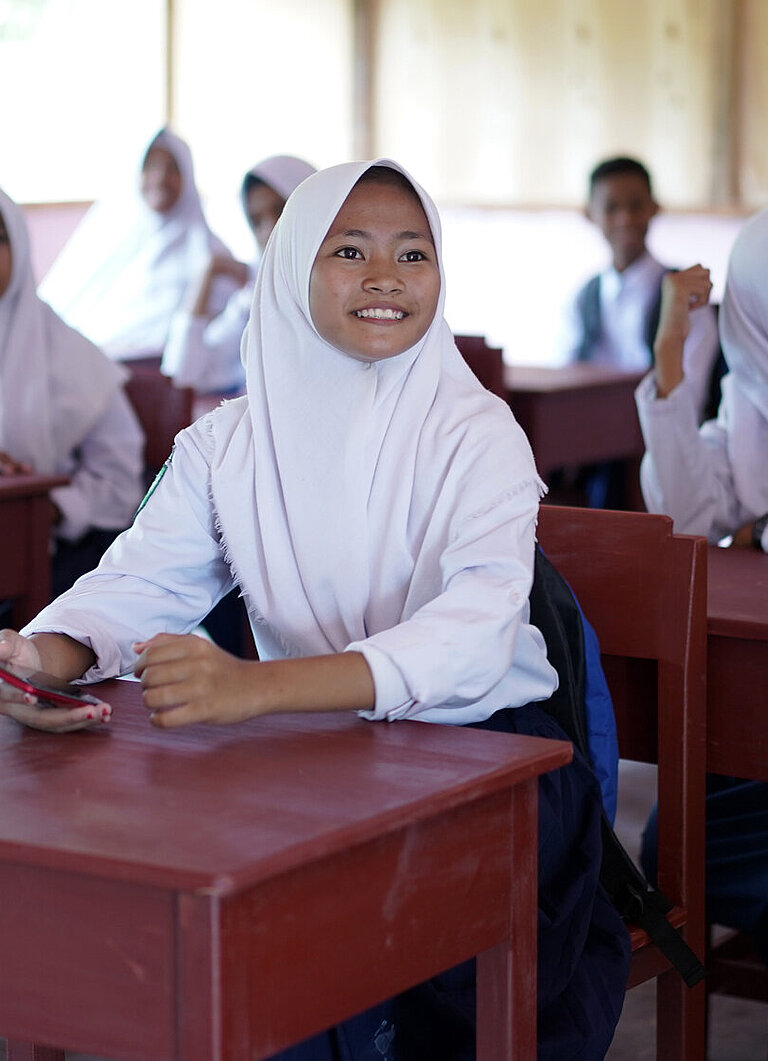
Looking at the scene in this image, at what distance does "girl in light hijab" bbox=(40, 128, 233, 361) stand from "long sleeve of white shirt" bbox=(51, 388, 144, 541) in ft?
7.31

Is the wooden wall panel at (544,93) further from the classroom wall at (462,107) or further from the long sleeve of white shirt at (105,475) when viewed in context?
the long sleeve of white shirt at (105,475)

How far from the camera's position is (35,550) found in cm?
268

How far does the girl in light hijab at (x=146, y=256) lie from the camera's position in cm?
549

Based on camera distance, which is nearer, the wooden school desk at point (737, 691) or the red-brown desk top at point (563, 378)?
the wooden school desk at point (737, 691)

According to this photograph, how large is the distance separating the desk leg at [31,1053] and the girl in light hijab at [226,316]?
3250mm

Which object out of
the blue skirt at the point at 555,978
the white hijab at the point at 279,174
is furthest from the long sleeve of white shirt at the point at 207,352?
the blue skirt at the point at 555,978

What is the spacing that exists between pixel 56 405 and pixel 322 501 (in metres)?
1.87

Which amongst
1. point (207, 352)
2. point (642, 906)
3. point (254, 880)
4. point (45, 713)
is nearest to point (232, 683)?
point (45, 713)

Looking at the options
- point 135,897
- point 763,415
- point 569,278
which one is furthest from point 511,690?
point 569,278

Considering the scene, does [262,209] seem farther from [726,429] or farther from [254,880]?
[254,880]

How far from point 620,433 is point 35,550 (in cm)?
206

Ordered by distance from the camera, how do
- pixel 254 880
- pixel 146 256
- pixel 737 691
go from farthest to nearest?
pixel 146 256, pixel 737 691, pixel 254 880

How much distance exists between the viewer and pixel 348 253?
56.9 inches

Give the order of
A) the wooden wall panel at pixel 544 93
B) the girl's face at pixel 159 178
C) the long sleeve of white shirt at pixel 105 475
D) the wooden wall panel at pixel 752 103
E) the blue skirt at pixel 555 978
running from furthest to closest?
the wooden wall panel at pixel 544 93, the wooden wall panel at pixel 752 103, the girl's face at pixel 159 178, the long sleeve of white shirt at pixel 105 475, the blue skirt at pixel 555 978
